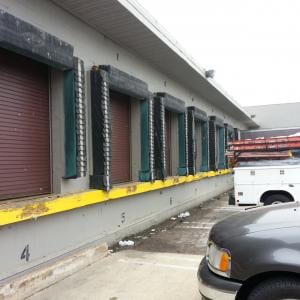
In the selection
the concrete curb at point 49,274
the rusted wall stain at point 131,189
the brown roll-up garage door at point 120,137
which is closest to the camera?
the concrete curb at point 49,274

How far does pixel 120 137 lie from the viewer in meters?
10.4

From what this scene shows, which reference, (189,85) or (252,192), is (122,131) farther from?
(189,85)

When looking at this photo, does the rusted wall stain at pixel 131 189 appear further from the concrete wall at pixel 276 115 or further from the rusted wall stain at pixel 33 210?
the concrete wall at pixel 276 115

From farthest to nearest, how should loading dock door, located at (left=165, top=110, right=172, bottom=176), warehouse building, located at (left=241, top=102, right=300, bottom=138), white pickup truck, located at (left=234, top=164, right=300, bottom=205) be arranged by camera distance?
warehouse building, located at (left=241, top=102, right=300, bottom=138)
loading dock door, located at (left=165, top=110, right=172, bottom=176)
white pickup truck, located at (left=234, top=164, right=300, bottom=205)

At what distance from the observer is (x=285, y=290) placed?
3531 millimetres

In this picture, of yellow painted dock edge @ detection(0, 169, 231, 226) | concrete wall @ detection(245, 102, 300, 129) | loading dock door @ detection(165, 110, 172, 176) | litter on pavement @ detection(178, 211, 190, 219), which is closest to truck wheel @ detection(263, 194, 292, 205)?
litter on pavement @ detection(178, 211, 190, 219)

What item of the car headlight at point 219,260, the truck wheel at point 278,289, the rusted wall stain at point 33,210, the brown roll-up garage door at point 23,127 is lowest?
the truck wheel at point 278,289

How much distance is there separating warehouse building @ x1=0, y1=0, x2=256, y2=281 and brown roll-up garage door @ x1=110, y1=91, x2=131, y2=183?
0.02 meters

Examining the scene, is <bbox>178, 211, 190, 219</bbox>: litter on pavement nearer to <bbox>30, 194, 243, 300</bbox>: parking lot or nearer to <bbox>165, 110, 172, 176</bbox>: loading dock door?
<bbox>165, 110, 172, 176</bbox>: loading dock door

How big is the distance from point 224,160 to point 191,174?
718 cm

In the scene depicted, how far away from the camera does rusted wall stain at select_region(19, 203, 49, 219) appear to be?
228 inches

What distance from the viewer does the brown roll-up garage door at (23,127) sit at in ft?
20.9

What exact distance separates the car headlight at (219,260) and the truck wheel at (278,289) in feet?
0.92

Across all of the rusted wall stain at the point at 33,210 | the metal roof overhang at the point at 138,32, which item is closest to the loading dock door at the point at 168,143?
the metal roof overhang at the point at 138,32
